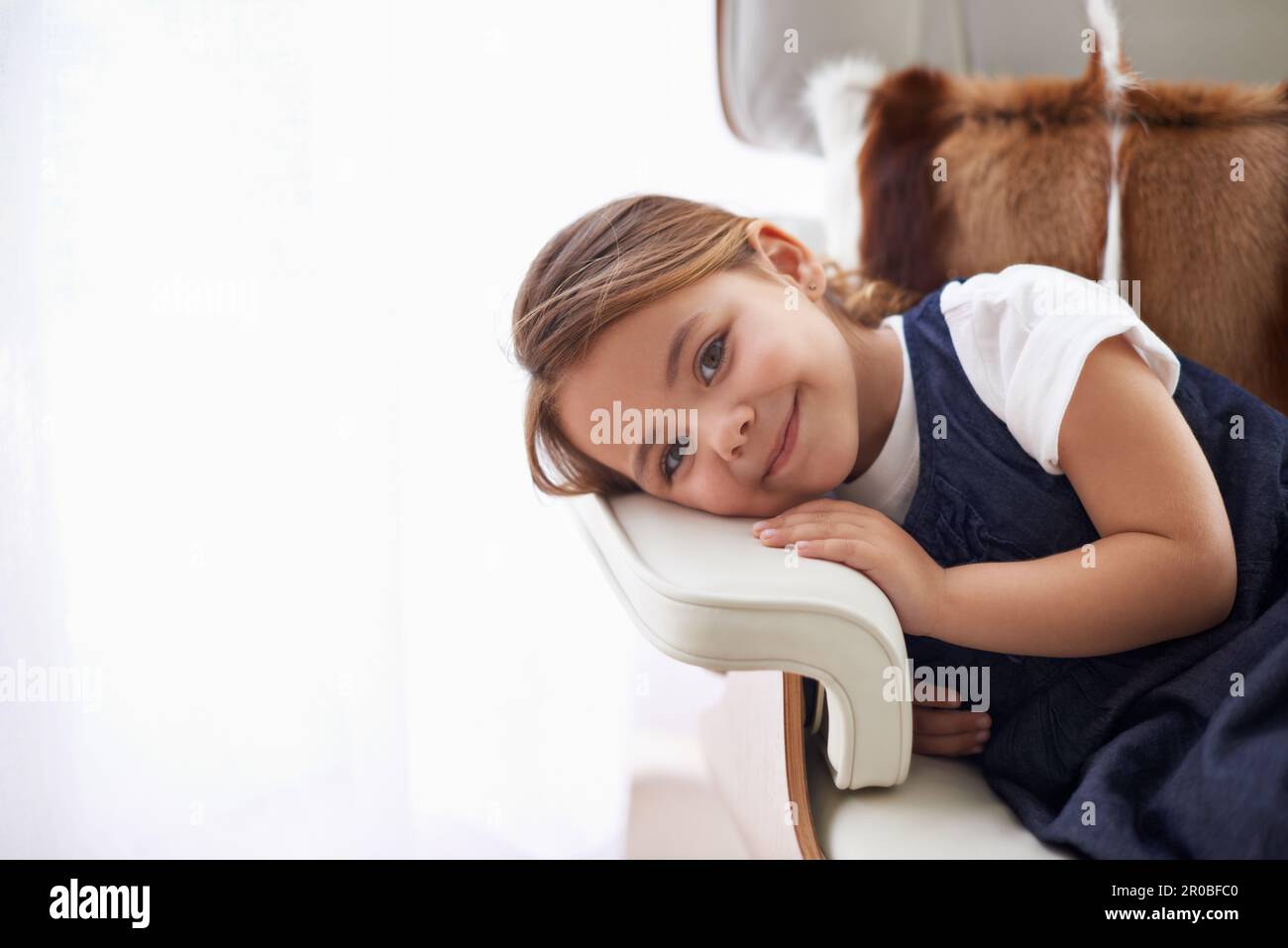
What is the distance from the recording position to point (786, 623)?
27.5 inches

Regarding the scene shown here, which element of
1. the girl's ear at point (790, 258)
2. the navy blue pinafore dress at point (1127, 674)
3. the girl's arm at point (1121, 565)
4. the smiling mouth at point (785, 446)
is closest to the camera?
the navy blue pinafore dress at point (1127, 674)

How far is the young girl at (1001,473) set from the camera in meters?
0.79

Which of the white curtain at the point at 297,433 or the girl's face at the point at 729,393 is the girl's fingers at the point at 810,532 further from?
the white curtain at the point at 297,433

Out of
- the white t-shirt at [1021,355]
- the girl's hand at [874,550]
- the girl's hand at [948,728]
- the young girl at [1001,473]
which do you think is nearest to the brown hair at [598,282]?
the young girl at [1001,473]

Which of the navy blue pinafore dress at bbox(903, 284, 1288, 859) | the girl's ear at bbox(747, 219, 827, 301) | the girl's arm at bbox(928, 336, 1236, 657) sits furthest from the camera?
the girl's ear at bbox(747, 219, 827, 301)

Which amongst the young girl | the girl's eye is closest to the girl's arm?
the young girl

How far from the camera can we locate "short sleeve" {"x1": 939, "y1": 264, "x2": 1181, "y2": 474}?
0.84 metres

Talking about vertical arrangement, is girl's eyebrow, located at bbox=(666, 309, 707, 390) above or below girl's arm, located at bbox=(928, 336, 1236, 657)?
above

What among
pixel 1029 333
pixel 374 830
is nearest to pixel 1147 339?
Result: pixel 1029 333

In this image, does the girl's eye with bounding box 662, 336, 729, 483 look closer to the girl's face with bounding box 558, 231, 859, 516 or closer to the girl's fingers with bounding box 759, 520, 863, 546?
the girl's face with bounding box 558, 231, 859, 516

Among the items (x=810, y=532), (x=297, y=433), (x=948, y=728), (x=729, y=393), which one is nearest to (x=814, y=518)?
(x=810, y=532)

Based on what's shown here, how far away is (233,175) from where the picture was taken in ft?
3.89

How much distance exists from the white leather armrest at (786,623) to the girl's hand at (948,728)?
0.37 feet
